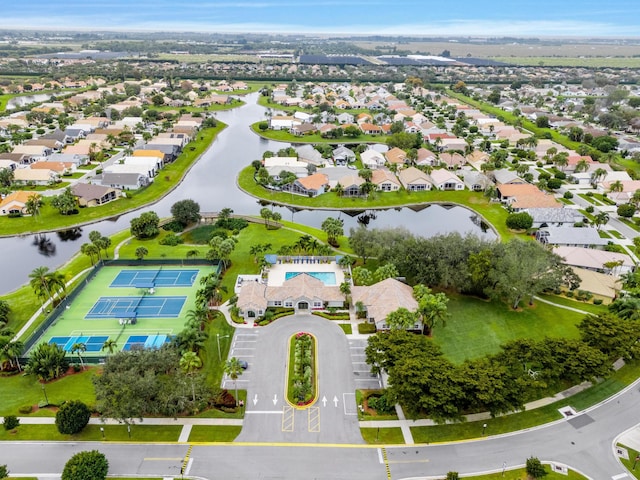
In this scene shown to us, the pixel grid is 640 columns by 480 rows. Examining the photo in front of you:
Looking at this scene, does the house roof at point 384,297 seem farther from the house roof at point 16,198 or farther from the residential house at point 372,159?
the house roof at point 16,198

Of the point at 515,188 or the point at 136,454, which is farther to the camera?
the point at 515,188

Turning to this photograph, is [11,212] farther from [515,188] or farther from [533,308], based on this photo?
[515,188]

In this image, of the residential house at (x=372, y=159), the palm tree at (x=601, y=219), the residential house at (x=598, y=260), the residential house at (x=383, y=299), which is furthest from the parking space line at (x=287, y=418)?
the residential house at (x=372, y=159)

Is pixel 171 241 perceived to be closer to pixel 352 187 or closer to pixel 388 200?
pixel 352 187

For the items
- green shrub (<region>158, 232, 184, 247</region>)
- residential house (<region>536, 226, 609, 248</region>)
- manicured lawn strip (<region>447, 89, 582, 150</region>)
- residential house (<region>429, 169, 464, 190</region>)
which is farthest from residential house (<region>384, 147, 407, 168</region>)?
green shrub (<region>158, 232, 184, 247</region>)

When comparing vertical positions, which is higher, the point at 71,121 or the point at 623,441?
the point at 71,121

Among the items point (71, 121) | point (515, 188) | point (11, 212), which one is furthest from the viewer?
point (71, 121)

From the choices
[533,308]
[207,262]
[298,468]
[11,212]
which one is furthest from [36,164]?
[533,308]
